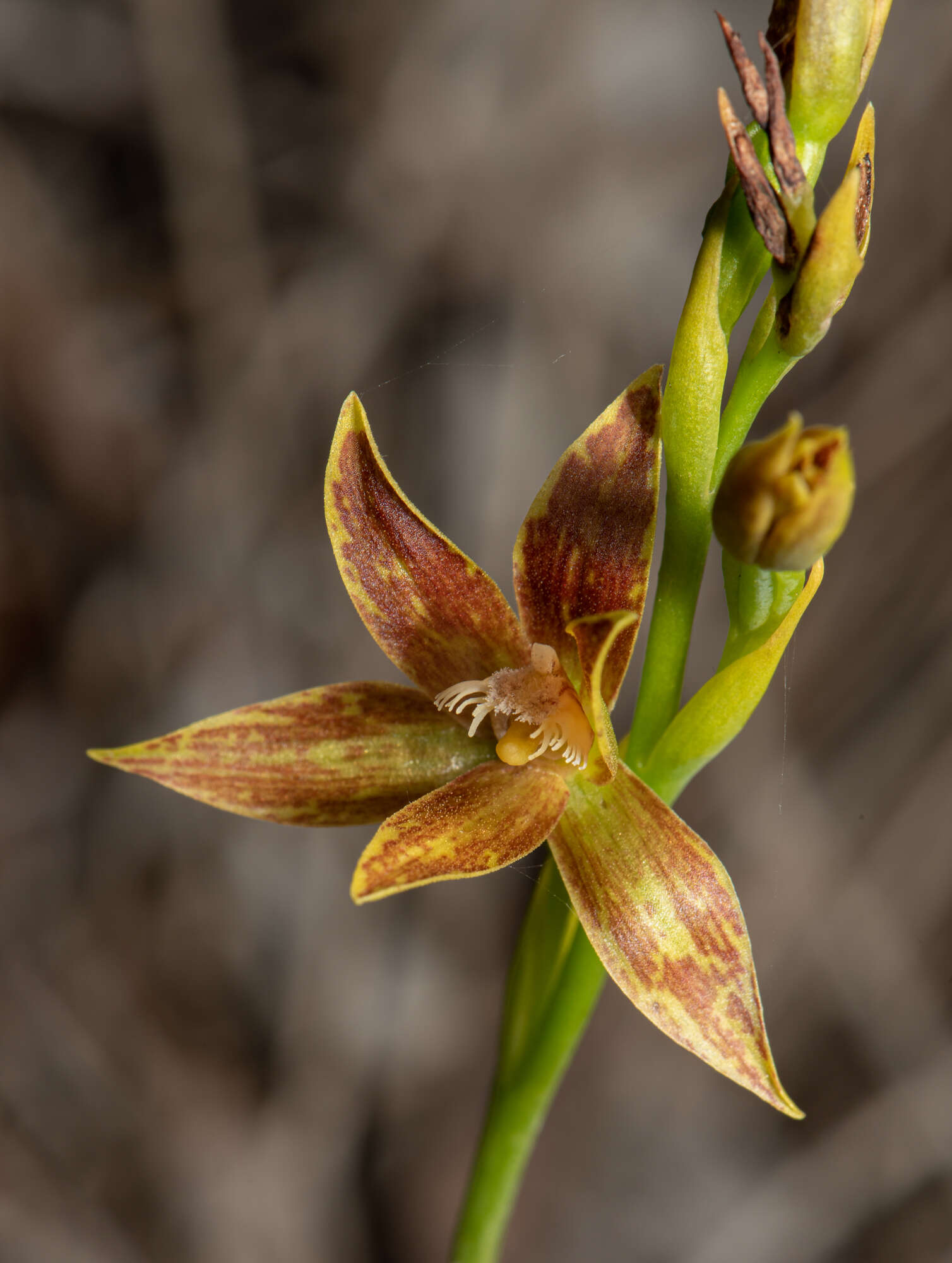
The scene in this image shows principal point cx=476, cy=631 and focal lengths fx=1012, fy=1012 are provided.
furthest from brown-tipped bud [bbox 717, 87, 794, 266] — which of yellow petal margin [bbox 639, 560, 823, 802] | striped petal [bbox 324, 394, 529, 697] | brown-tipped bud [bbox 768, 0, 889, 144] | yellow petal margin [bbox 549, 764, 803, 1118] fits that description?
yellow petal margin [bbox 549, 764, 803, 1118]

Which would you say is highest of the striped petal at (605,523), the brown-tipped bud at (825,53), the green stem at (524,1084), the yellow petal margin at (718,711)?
the brown-tipped bud at (825,53)

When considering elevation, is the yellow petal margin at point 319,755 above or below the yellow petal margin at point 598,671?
above

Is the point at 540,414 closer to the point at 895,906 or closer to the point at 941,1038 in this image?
the point at 895,906

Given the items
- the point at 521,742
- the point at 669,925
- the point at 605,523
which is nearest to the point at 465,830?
the point at 521,742

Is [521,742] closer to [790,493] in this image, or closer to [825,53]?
[790,493]

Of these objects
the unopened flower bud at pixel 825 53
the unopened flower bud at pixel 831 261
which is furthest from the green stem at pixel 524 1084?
the unopened flower bud at pixel 825 53

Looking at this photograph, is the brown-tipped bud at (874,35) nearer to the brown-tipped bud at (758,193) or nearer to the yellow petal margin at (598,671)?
the brown-tipped bud at (758,193)

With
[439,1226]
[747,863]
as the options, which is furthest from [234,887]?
[747,863]
